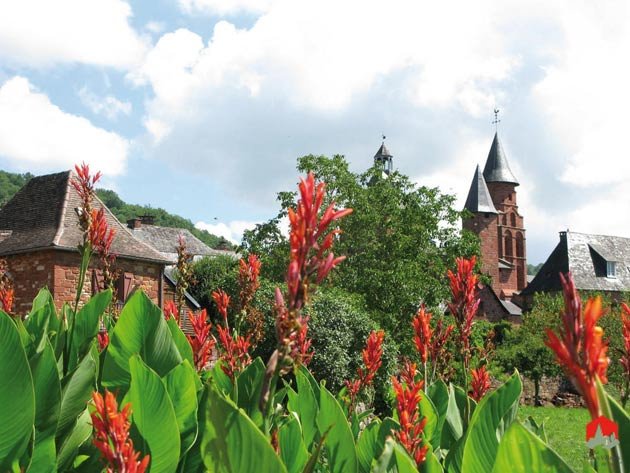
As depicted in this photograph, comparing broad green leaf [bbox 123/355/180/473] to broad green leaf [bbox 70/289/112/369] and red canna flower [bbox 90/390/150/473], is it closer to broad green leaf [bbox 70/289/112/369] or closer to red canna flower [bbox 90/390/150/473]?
red canna flower [bbox 90/390/150/473]

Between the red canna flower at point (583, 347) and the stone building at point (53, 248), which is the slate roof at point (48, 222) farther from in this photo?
the red canna flower at point (583, 347)

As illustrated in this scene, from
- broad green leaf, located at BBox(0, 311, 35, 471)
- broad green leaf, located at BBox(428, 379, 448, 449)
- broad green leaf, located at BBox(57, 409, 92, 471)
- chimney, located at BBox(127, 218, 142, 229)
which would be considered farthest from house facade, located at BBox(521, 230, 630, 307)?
broad green leaf, located at BBox(0, 311, 35, 471)

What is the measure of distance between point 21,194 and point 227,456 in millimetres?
28844

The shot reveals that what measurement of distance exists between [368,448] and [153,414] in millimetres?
789

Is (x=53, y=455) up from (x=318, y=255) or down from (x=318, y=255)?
down

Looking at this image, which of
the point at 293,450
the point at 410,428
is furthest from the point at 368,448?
the point at 293,450

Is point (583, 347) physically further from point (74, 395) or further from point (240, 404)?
point (240, 404)

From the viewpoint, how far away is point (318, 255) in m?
1.01

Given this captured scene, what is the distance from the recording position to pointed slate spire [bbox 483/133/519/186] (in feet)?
227

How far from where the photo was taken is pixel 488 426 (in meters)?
1.50

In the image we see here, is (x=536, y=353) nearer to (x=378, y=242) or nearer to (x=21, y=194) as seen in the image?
(x=378, y=242)

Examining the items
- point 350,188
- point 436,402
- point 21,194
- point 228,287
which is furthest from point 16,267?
point 436,402

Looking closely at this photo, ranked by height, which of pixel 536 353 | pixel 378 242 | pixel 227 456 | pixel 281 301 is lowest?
pixel 536 353

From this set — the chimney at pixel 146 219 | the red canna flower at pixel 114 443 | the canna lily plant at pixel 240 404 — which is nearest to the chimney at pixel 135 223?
the chimney at pixel 146 219
